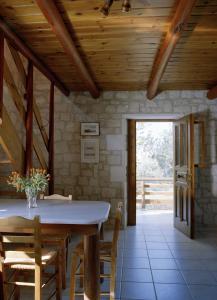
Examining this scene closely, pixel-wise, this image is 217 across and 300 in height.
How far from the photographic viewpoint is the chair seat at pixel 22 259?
7.63 feet

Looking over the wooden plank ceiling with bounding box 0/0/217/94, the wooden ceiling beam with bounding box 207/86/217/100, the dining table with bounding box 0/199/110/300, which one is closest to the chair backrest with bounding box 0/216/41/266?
the dining table with bounding box 0/199/110/300

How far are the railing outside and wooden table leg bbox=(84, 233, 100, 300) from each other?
5925mm

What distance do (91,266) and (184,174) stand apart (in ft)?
11.2

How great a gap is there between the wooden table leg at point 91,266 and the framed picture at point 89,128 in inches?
142

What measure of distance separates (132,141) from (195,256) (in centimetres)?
279

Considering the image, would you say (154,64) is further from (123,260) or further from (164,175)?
(164,175)

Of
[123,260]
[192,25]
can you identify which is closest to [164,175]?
[123,260]

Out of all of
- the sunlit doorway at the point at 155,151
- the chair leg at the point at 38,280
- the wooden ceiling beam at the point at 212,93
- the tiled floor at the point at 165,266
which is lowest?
the tiled floor at the point at 165,266

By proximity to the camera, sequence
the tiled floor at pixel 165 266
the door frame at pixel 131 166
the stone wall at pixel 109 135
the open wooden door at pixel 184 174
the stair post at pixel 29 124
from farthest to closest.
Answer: the door frame at pixel 131 166 < the stone wall at pixel 109 135 < the open wooden door at pixel 184 174 < the stair post at pixel 29 124 < the tiled floor at pixel 165 266

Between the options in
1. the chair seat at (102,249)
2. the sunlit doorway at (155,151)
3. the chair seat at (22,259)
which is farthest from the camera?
the sunlit doorway at (155,151)

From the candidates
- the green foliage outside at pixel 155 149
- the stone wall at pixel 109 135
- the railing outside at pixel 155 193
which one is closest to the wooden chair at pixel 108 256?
the stone wall at pixel 109 135

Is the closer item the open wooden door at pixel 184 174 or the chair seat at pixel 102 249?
the chair seat at pixel 102 249

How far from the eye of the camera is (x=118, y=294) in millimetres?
2932

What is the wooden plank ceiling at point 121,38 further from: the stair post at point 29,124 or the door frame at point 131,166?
the door frame at point 131,166
